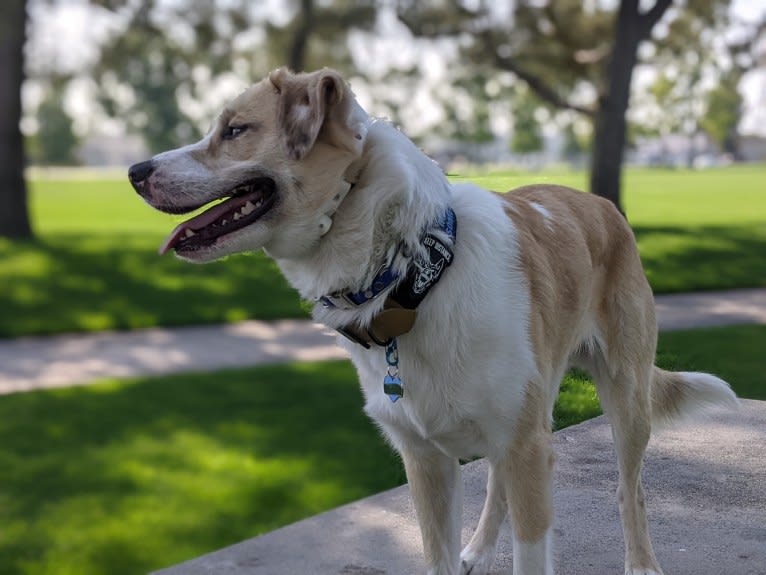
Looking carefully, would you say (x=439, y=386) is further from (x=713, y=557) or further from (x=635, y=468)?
(x=713, y=557)

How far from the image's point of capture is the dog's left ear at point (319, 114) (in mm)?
2713

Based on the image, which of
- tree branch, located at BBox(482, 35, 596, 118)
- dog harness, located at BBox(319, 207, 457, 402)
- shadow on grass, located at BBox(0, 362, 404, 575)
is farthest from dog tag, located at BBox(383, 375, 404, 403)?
tree branch, located at BBox(482, 35, 596, 118)

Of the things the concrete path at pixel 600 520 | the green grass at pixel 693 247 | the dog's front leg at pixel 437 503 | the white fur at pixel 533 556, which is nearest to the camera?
the white fur at pixel 533 556

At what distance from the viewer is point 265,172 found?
2824mm

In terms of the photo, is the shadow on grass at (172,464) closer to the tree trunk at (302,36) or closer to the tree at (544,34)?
the tree at (544,34)

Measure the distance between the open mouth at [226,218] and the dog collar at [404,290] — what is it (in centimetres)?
36

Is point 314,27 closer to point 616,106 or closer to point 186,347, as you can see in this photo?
point 616,106

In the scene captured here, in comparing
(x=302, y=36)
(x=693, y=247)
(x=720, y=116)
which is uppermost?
(x=302, y=36)

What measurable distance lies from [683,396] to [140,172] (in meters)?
2.51

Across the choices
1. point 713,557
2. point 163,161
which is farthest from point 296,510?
point 163,161

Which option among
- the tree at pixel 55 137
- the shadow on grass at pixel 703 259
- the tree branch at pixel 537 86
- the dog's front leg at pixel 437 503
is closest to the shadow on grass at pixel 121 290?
the shadow on grass at pixel 703 259

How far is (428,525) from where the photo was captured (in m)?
3.38

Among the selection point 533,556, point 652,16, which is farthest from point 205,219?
point 652,16

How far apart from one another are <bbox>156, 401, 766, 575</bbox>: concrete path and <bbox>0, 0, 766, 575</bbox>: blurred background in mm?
295
